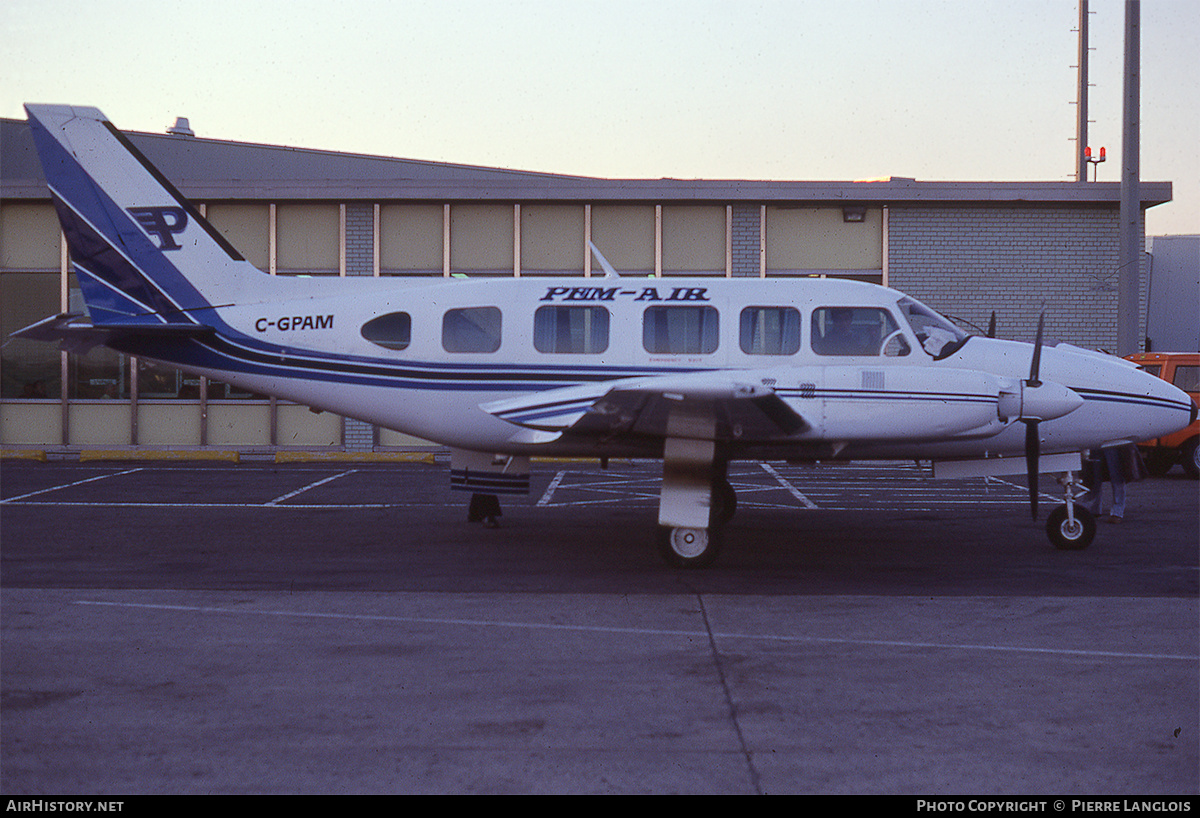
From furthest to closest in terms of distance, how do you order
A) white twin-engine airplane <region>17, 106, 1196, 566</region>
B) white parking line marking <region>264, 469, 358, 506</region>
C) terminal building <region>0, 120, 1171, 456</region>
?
1. terminal building <region>0, 120, 1171, 456</region>
2. white parking line marking <region>264, 469, 358, 506</region>
3. white twin-engine airplane <region>17, 106, 1196, 566</region>

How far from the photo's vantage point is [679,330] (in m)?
10.3

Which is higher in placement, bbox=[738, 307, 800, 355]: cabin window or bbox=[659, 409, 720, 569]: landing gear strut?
bbox=[738, 307, 800, 355]: cabin window

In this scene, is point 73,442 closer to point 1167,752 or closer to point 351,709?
point 351,709

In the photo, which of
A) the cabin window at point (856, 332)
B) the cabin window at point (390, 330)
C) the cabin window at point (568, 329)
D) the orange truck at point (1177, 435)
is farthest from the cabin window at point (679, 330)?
the orange truck at point (1177, 435)

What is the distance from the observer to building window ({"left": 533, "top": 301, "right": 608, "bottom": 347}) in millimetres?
10359


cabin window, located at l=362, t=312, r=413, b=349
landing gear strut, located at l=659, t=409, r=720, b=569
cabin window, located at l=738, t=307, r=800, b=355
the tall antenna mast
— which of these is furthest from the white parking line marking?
the tall antenna mast

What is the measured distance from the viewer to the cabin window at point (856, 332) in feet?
33.0

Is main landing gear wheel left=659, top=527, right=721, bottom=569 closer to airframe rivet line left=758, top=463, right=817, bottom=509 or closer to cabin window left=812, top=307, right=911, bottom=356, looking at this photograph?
cabin window left=812, top=307, right=911, bottom=356

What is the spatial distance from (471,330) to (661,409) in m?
2.67

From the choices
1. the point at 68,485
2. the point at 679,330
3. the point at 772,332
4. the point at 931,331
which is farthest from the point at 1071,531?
the point at 68,485

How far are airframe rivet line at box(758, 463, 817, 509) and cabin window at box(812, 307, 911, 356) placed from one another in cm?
443
